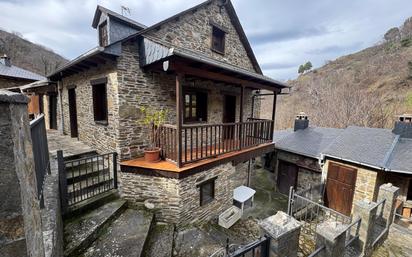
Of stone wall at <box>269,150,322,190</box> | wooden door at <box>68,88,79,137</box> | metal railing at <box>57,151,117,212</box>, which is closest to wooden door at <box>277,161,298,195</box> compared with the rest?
stone wall at <box>269,150,322,190</box>

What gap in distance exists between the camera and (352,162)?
24.4ft

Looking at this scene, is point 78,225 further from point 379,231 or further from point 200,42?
point 379,231

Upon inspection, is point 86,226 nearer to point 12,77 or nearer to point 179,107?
point 179,107

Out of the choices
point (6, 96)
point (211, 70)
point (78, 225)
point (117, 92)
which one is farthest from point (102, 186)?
point (6, 96)

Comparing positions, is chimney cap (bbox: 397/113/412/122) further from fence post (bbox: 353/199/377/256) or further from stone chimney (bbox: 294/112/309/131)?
fence post (bbox: 353/199/377/256)

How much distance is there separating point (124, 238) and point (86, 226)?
822 mm

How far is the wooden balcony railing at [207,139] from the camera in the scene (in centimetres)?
514

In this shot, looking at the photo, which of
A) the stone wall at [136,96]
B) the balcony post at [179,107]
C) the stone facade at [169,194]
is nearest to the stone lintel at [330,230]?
the stone facade at [169,194]

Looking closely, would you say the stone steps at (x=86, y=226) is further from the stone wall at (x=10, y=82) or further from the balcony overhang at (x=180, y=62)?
the stone wall at (x=10, y=82)

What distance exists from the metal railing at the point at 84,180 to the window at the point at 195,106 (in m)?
2.86

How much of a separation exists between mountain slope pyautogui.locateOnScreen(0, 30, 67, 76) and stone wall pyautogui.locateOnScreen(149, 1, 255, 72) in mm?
28798

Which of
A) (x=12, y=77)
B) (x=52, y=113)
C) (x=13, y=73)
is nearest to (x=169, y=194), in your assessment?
(x=52, y=113)

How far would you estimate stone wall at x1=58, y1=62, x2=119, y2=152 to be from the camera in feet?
17.1

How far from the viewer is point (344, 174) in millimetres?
7805
